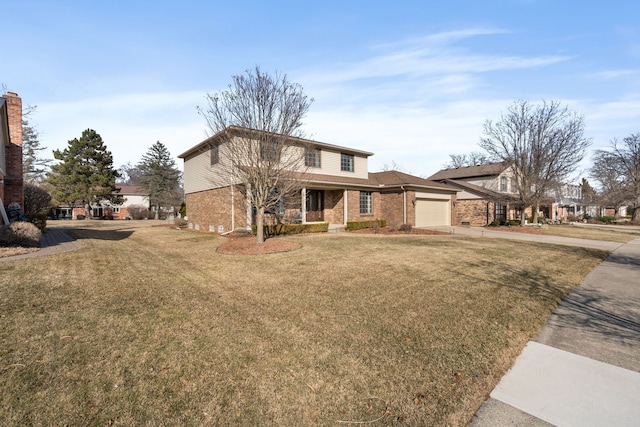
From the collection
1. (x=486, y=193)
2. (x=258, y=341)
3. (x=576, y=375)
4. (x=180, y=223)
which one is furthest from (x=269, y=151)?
(x=486, y=193)

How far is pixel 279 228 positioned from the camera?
15.2 meters

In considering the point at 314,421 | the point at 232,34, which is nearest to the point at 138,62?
the point at 232,34

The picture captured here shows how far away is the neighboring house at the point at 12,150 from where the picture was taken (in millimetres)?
13602

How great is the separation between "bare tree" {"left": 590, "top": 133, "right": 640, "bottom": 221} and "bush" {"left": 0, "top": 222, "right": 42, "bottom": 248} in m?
54.2

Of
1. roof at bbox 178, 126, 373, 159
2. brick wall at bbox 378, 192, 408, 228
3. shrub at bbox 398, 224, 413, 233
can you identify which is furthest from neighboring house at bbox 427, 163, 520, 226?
roof at bbox 178, 126, 373, 159

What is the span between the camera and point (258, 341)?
3.86 meters

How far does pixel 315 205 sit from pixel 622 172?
43.5 metres

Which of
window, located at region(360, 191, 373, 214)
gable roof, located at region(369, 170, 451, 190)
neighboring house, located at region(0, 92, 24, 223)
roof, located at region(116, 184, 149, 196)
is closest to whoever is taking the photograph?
neighboring house, located at region(0, 92, 24, 223)

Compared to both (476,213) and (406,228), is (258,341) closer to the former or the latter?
(406,228)

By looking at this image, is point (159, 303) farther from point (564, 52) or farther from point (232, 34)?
point (564, 52)

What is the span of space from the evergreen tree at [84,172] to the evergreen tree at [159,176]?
19.2 ft

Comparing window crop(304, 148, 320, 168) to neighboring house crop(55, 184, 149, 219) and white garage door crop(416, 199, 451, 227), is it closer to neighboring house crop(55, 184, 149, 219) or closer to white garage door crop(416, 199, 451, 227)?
white garage door crop(416, 199, 451, 227)

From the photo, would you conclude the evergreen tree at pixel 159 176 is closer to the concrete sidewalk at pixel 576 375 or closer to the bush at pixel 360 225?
the bush at pixel 360 225

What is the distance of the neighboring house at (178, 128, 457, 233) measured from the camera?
1767 centimetres
